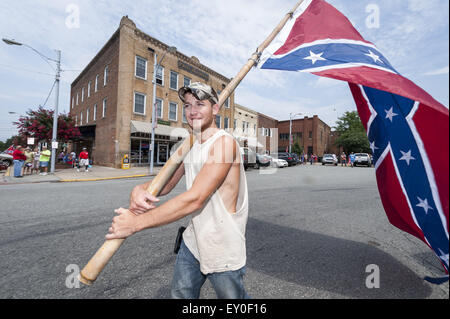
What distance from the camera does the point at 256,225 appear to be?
13.7 feet

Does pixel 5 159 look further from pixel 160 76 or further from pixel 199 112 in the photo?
pixel 199 112

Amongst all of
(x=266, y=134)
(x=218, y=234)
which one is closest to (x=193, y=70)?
(x=266, y=134)

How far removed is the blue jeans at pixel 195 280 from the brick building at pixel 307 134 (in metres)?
49.2

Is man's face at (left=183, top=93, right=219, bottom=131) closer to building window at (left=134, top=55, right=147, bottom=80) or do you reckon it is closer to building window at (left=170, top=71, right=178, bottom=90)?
building window at (left=134, top=55, right=147, bottom=80)

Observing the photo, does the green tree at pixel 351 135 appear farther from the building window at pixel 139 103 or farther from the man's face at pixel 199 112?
the man's face at pixel 199 112

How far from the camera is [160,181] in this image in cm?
143

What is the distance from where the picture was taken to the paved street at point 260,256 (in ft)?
7.22

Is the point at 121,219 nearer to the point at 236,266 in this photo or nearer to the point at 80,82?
the point at 236,266

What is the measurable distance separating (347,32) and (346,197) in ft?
19.2

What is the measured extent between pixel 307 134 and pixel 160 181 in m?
50.7

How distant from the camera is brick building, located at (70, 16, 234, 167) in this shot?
18.2 metres

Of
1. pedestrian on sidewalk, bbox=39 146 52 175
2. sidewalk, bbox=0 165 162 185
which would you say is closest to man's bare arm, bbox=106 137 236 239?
sidewalk, bbox=0 165 162 185

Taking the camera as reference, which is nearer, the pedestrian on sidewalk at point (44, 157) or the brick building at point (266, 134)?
the pedestrian on sidewalk at point (44, 157)

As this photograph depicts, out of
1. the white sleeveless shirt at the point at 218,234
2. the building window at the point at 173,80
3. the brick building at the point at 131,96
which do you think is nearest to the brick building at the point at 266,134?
the brick building at the point at 131,96
